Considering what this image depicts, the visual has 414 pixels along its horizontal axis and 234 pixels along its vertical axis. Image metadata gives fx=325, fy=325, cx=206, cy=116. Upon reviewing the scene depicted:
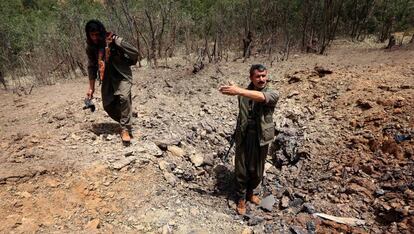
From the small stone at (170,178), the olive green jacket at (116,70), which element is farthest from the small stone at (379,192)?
the olive green jacket at (116,70)

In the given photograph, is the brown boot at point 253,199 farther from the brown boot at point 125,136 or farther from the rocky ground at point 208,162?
the brown boot at point 125,136

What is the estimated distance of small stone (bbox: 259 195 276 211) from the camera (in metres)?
3.16

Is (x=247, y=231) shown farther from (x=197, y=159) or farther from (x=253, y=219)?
(x=197, y=159)

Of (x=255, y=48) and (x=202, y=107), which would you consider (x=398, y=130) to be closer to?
(x=202, y=107)

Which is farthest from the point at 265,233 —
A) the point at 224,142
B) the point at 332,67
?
the point at 332,67

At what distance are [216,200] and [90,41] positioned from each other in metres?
2.02

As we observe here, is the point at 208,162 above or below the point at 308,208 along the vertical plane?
above

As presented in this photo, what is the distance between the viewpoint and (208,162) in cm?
370

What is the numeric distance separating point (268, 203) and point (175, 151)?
1.14m

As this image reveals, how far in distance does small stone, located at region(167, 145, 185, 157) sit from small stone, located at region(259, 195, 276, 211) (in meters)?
1.02

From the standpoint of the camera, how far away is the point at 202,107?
468 centimetres

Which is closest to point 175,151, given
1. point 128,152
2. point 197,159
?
point 197,159

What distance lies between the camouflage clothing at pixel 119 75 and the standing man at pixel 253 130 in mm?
1224

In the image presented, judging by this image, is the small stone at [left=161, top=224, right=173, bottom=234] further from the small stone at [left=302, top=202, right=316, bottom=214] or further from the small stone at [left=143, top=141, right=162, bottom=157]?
the small stone at [left=302, top=202, right=316, bottom=214]
